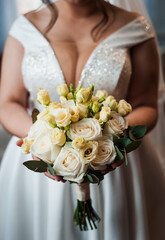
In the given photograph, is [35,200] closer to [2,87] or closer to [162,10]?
[2,87]

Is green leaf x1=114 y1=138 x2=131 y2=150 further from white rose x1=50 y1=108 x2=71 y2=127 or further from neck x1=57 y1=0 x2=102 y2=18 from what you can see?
neck x1=57 y1=0 x2=102 y2=18

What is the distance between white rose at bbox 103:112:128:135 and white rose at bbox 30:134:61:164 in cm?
13

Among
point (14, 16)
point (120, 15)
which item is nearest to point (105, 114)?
point (120, 15)

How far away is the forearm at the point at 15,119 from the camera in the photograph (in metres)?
1.03

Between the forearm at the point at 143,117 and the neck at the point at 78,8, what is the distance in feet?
1.41

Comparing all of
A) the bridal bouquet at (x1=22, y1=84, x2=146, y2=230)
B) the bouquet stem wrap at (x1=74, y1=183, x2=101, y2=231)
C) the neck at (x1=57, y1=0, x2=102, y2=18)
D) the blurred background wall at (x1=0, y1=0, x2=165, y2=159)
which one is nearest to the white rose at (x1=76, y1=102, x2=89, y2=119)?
the bridal bouquet at (x1=22, y1=84, x2=146, y2=230)

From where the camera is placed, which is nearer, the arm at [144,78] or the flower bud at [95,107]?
the flower bud at [95,107]

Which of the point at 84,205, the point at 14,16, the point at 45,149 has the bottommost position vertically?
the point at 84,205

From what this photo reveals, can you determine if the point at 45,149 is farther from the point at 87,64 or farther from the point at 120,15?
the point at 120,15

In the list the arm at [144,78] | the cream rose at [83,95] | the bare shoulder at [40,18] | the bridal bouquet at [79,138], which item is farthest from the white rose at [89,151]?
the bare shoulder at [40,18]

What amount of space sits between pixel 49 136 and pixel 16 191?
0.49 metres

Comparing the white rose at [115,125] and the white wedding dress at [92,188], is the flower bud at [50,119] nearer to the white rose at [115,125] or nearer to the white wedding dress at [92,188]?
the white rose at [115,125]

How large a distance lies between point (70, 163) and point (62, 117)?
0.11m

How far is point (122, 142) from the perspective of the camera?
738 mm
